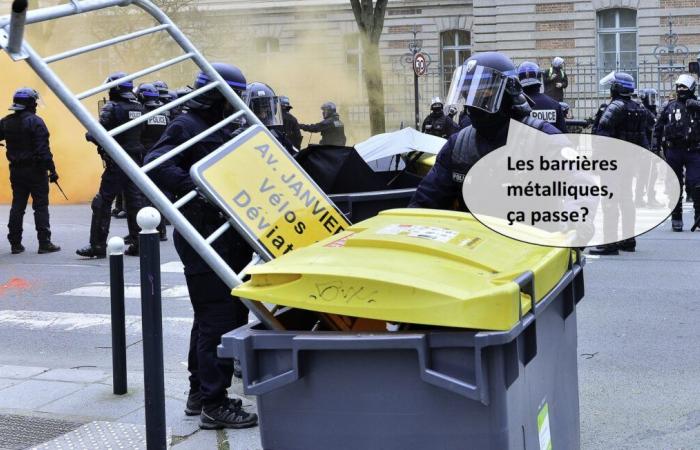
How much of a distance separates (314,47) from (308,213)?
3244cm

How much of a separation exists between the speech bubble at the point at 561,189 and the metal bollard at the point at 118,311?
2517mm

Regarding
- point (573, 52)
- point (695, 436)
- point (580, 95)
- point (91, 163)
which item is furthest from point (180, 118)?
point (573, 52)

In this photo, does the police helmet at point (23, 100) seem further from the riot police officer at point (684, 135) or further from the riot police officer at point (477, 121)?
the riot police officer at point (477, 121)

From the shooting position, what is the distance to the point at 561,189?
3365 millimetres

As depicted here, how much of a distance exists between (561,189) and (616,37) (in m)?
31.1

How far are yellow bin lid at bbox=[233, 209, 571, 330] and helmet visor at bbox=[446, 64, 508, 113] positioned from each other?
105 cm

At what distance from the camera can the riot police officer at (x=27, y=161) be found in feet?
38.2

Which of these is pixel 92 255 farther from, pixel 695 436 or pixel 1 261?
pixel 695 436

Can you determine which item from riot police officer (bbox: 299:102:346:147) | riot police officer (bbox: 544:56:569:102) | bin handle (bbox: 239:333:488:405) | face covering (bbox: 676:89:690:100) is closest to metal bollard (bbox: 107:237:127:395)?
bin handle (bbox: 239:333:488:405)

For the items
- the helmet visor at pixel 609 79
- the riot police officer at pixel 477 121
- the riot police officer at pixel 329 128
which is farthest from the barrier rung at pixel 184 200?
the riot police officer at pixel 329 128

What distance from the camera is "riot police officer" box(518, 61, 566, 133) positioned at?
9391 millimetres

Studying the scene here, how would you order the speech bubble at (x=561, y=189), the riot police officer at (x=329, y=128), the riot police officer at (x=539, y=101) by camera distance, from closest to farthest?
the speech bubble at (x=561, y=189)
the riot police officer at (x=539, y=101)
the riot police officer at (x=329, y=128)

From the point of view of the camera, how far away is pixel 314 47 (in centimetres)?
3550

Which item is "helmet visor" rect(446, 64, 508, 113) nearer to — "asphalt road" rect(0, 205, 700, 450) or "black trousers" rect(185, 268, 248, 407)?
"black trousers" rect(185, 268, 248, 407)
